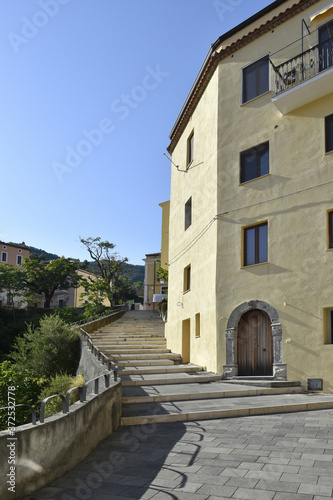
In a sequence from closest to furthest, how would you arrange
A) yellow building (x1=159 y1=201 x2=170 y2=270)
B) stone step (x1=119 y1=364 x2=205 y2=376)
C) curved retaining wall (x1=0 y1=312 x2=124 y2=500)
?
curved retaining wall (x1=0 y1=312 x2=124 y2=500) → stone step (x1=119 y1=364 x2=205 y2=376) → yellow building (x1=159 y1=201 x2=170 y2=270)

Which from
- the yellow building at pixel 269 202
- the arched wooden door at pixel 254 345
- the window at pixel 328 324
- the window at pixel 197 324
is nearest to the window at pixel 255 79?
the yellow building at pixel 269 202

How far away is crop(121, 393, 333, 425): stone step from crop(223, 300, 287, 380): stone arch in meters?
1.86

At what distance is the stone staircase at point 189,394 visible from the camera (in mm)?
9672

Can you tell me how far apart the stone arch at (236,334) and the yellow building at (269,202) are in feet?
0.11

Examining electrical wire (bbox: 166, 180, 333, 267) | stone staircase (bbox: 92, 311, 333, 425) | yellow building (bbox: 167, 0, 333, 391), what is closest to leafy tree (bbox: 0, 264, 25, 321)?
electrical wire (bbox: 166, 180, 333, 267)

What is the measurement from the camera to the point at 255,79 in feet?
51.2

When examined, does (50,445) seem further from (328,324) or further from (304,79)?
(304,79)

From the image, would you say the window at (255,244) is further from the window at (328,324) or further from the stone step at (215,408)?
the stone step at (215,408)

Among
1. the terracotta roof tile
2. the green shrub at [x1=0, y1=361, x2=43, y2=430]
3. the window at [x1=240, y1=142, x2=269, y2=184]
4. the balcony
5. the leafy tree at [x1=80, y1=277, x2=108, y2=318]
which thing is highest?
the terracotta roof tile

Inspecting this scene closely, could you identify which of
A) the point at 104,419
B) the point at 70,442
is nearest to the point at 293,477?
the point at 70,442

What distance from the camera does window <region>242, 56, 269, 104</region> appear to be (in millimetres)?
15266

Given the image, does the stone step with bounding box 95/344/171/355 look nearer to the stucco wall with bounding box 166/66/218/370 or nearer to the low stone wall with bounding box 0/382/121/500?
the stucco wall with bounding box 166/66/218/370

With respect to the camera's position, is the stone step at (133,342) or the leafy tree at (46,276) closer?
the stone step at (133,342)

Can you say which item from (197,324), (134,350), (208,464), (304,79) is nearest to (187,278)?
(197,324)
